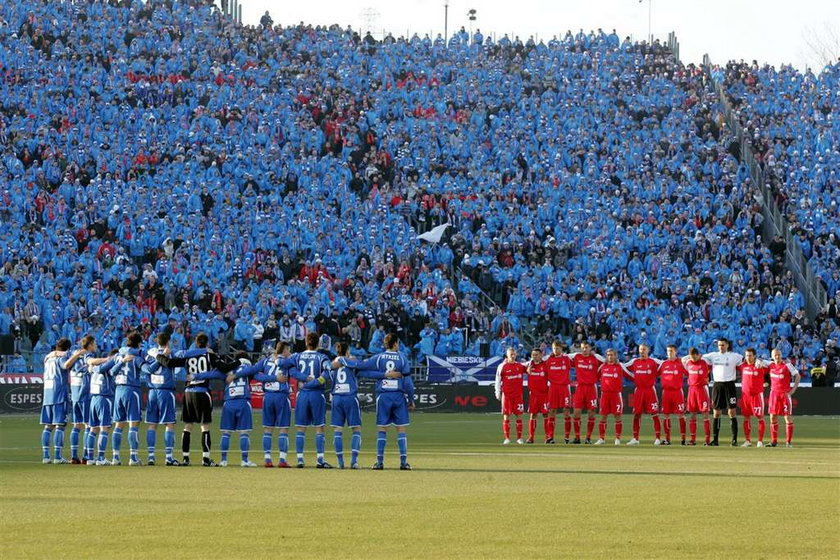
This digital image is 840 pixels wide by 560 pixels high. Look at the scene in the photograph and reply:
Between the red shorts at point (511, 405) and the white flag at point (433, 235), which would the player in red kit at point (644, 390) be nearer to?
the red shorts at point (511, 405)

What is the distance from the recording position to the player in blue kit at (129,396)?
24859 mm

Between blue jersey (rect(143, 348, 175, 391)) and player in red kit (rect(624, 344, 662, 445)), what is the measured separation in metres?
11.9

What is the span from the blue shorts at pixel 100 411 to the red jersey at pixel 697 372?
13404 mm

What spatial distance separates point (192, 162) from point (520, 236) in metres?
12.1

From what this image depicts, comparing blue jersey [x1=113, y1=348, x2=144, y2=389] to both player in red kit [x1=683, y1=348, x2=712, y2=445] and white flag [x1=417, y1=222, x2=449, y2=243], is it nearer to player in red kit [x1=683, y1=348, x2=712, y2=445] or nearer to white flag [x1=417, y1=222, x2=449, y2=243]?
player in red kit [x1=683, y1=348, x2=712, y2=445]

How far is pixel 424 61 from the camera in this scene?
66.1 m

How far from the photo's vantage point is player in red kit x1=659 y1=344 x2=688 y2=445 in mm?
33125

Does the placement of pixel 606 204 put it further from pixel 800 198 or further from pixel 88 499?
pixel 88 499

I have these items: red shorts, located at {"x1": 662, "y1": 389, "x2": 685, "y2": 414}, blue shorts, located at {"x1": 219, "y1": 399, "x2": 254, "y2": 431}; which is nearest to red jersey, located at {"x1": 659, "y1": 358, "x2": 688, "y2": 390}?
red shorts, located at {"x1": 662, "y1": 389, "x2": 685, "y2": 414}

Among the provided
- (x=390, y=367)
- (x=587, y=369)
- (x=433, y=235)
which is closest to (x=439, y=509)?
(x=390, y=367)

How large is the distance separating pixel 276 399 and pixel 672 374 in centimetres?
1188

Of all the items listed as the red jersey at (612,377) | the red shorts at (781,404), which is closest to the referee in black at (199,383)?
the red jersey at (612,377)

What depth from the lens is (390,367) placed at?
2392 centimetres

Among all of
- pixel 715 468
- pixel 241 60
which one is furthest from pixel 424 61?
pixel 715 468
